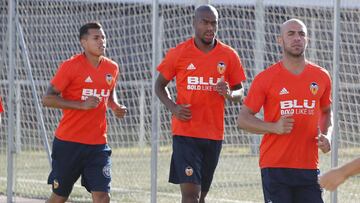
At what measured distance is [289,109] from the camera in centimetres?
782

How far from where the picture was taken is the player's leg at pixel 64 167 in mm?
9922

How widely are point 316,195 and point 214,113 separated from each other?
6.37ft

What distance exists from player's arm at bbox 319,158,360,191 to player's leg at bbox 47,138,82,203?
482 centimetres

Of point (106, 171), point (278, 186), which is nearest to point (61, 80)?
point (106, 171)

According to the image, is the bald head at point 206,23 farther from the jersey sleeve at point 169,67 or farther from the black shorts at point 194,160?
the black shorts at point 194,160

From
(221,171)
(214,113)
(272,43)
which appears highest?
(272,43)

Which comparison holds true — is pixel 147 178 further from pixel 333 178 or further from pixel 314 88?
pixel 333 178

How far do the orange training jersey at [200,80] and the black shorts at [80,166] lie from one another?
0.82 metres

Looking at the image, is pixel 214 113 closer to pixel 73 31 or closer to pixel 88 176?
pixel 88 176

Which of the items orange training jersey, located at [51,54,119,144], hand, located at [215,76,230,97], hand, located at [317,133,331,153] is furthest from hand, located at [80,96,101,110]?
hand, located at [317,133,331,153]

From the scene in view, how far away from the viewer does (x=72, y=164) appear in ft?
32.6

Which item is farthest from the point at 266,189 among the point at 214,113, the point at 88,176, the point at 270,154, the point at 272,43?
the point at 272,43

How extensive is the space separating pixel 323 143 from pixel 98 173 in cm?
287

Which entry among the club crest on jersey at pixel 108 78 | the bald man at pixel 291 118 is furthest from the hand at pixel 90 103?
the bald man at pixel 291 118
